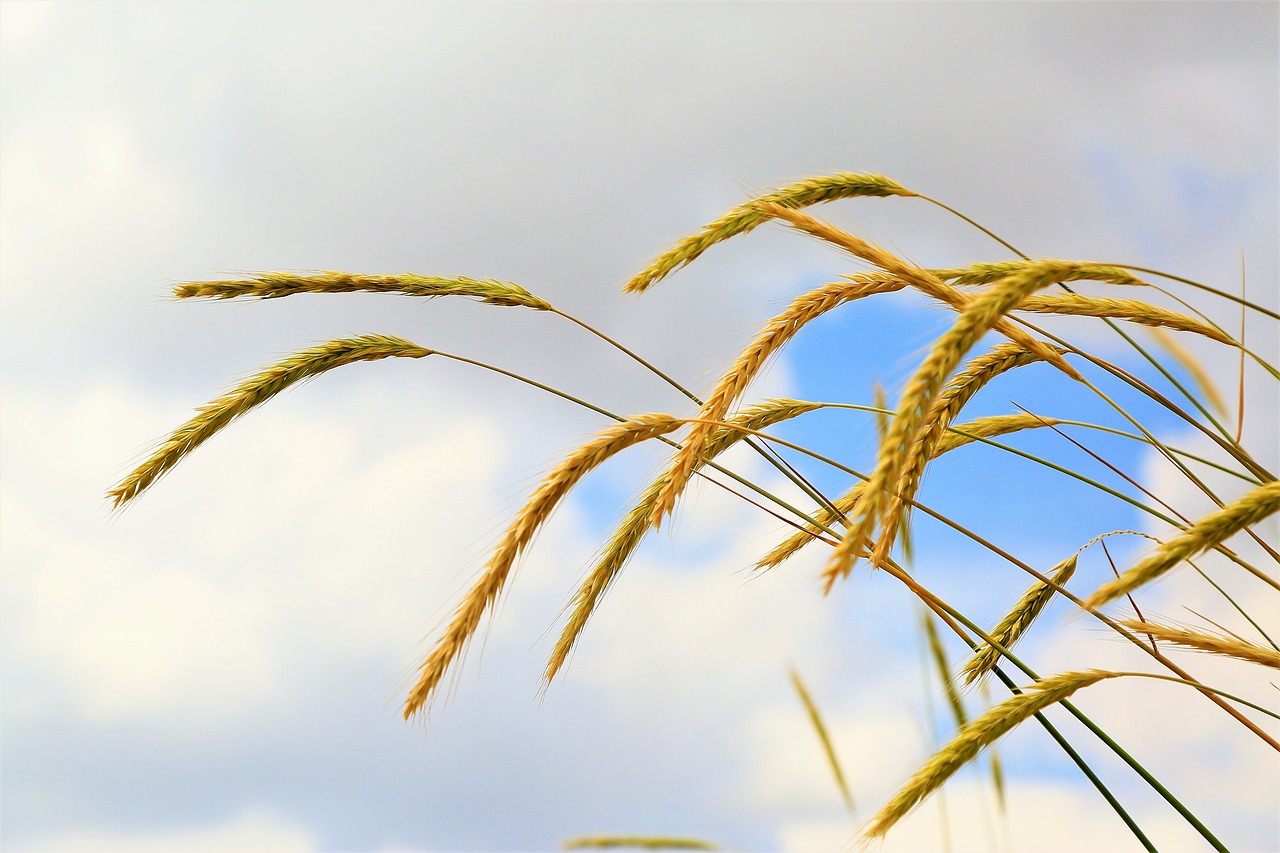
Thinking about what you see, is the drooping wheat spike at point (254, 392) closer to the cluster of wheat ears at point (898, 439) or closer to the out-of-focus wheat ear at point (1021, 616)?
the cluster of wheat ears at point (898, 439)

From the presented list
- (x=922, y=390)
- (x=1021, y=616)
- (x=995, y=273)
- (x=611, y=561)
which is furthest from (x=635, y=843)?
(x=995, y=273)

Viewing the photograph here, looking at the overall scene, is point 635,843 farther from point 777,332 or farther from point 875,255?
point 875,255

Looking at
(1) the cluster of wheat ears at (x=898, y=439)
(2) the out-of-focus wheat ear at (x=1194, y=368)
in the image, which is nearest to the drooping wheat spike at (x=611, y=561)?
(1) the cluster of wheat ears at (x=898, y=439)

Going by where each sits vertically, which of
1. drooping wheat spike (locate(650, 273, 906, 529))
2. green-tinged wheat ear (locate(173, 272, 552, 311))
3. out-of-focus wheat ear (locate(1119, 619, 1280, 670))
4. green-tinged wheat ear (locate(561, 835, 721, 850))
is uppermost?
green-tinged wheat ear (locate(173, 272, 552, 311))

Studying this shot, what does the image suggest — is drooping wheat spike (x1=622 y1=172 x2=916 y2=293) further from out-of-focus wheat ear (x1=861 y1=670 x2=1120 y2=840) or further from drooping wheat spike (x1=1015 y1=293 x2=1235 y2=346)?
out-of-focus wheat ear (x1=861 y1=670 x2=1120 y2=840)

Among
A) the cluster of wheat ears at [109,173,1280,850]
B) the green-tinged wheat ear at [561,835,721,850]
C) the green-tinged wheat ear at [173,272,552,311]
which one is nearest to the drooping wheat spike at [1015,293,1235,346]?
the cluster of wheat ears at [109,173,1280,850]

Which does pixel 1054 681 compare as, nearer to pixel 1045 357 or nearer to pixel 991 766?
pixel 1045 357

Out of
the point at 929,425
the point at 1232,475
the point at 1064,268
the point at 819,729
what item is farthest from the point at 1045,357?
the point at 819,729
